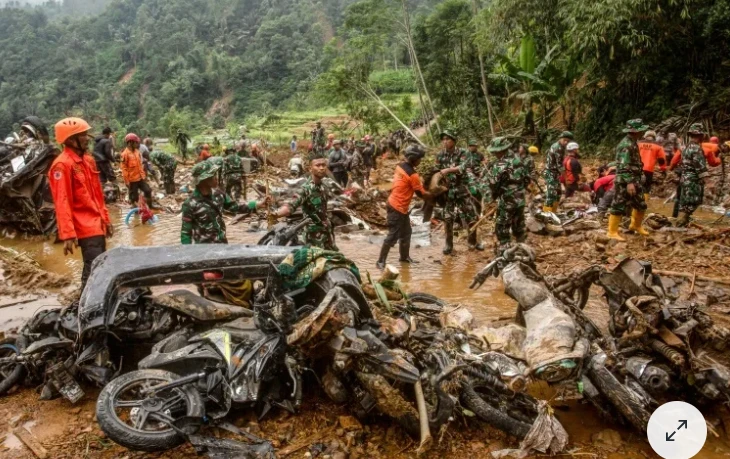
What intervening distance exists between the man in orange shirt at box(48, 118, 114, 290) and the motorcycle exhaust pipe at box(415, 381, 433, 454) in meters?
3.26

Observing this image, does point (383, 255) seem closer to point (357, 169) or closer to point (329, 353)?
point (329, 353)

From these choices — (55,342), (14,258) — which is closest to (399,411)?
(55,342)

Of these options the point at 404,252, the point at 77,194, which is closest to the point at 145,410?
the point at 77,194

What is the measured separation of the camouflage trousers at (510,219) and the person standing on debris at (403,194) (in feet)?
3.56

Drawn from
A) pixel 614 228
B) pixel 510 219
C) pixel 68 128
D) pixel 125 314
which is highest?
pixel 68 128

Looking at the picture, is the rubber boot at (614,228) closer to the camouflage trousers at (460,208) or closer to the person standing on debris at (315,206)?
the camouflage trousers at (460,208)

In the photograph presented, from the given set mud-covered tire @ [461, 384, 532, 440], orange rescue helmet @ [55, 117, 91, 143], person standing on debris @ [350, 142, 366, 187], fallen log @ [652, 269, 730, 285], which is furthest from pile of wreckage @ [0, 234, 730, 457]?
person standing on debris @ [350, 142, 366, 187]

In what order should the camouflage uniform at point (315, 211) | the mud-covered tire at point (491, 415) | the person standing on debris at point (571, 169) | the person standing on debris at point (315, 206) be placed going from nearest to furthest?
the mud-covered tire at point (491, 415), the person standing on debris at point (315, 206), the camouflage uniform at point (315, 211), the person standing on debris at point (571, 169)

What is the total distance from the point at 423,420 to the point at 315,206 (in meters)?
3.19

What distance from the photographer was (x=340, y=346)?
3.08m

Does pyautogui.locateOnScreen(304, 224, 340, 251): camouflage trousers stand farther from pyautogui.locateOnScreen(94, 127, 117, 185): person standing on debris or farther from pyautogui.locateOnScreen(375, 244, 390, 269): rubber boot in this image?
pyautogui.locateOnScreen(94, 127, 117, 185): person standing on debris

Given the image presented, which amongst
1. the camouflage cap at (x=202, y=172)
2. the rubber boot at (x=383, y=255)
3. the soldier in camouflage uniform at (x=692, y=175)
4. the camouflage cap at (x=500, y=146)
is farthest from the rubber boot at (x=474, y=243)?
the camouflage cap at (x=202, y=172)

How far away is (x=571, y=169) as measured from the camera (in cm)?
1076

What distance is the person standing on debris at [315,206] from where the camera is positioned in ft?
18.0
